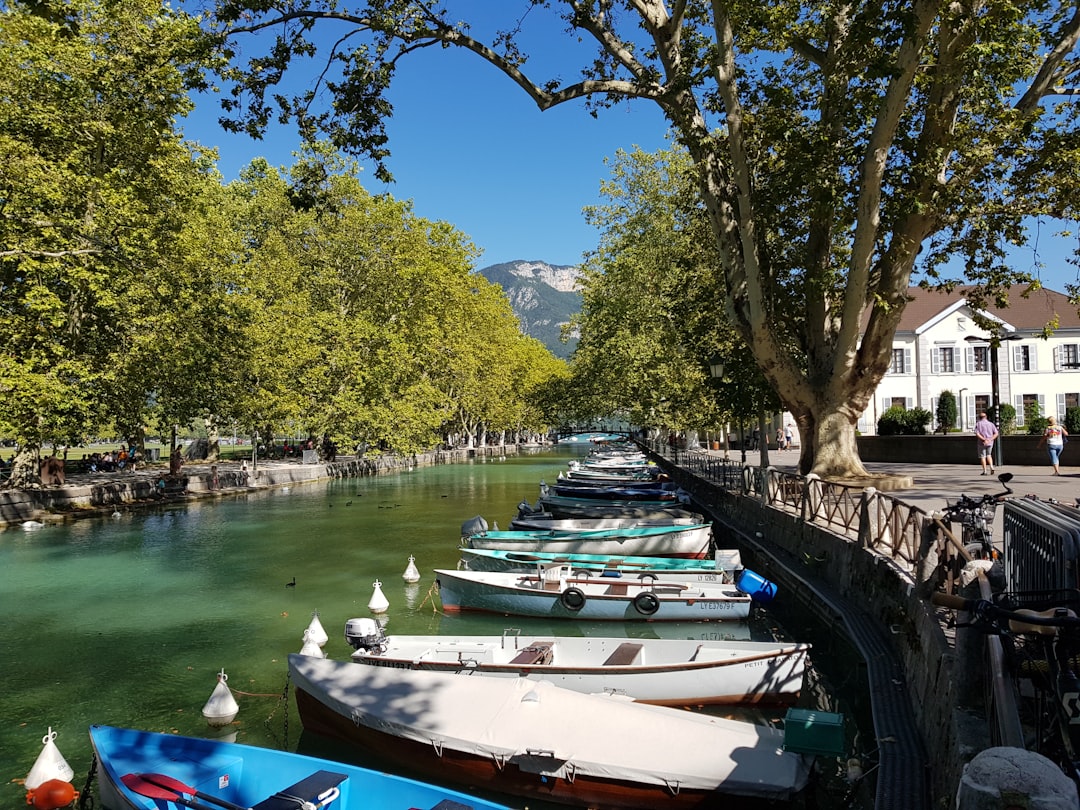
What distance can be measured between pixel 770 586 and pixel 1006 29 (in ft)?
37.9

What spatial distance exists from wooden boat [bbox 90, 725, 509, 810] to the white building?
4802cm

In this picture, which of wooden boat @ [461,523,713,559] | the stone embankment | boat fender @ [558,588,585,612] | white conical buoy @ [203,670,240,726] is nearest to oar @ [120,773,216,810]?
white conical buoy @ [203,670,240,726]

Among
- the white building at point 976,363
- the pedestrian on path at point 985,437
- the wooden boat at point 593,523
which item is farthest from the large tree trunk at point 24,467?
the white building at point 976,363

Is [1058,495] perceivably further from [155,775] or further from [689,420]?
[689,420]

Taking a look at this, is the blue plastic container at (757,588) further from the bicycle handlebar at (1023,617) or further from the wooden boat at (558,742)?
the bicycle handlebar at (1023,617)

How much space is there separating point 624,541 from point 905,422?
22.1 meters

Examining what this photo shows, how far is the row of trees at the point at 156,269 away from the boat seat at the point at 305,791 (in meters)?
12.3

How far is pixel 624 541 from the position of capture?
1956 cm

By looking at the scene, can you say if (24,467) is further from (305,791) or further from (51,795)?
(305,791)

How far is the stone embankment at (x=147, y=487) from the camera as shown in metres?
27.4

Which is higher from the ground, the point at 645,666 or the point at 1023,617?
the point at 1023,617

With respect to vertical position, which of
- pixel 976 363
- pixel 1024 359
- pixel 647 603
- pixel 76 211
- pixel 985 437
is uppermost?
pixel 76 211

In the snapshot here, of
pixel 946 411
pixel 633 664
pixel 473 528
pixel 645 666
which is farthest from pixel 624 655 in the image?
pixel 946 411

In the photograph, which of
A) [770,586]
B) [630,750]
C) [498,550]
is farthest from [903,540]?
[498,550]
